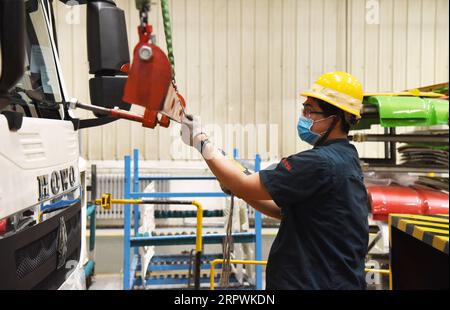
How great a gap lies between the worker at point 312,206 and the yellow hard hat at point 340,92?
3 centimetres

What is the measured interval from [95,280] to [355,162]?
4228mm

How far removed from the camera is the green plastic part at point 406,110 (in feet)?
9.46

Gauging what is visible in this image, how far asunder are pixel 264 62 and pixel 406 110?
3.81 m

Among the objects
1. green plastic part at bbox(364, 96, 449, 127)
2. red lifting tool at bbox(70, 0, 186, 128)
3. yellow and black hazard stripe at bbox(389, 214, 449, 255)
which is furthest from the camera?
green plastic part at bbox(364, 96, 449, 127)

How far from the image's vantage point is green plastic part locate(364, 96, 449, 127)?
2.88m

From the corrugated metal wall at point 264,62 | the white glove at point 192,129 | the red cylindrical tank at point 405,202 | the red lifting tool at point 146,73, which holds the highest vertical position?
the corrugated metal wall at point 264,62

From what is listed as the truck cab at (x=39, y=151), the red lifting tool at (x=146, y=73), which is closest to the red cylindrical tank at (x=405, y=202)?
the truck cab at (x=39, y=151)

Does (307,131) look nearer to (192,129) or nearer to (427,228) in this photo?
(192,129)

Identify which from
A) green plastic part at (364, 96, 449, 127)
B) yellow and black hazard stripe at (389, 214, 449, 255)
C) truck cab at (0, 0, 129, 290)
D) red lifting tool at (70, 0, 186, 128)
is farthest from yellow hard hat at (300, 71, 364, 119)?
green plastic part at (364, 96, 449, 127)

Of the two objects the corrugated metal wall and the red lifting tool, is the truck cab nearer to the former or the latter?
the red lifting tool

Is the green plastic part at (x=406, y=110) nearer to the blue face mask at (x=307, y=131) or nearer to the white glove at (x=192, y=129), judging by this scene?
the blue face mask at (x=307, y=131)

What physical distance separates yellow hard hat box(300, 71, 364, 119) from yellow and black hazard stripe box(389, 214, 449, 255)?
1.92 feet

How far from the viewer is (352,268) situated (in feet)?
5.60

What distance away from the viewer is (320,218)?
167cm
